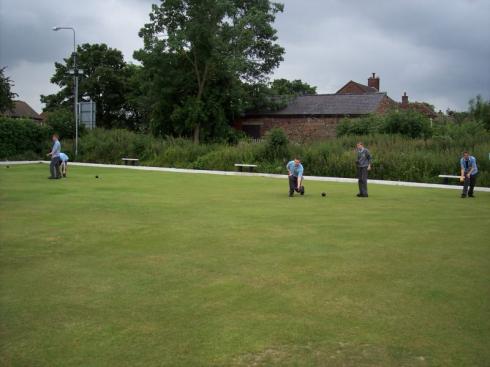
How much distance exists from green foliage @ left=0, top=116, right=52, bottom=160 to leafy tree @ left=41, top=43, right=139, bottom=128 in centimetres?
1948

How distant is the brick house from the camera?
1581 inches

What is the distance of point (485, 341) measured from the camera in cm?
472

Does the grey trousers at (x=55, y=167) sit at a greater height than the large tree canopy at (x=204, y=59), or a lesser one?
lesser

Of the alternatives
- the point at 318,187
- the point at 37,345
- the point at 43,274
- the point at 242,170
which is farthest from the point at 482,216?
the point at 242,170

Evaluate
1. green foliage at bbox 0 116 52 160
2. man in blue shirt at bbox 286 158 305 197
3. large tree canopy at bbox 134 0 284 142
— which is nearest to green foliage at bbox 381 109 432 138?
large tree canopy at bbox 134 0 284 142

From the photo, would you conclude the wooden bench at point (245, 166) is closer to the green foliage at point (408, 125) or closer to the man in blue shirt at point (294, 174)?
the green foliage at point (408, 125)

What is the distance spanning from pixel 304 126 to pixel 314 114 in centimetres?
116

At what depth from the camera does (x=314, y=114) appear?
41.1m

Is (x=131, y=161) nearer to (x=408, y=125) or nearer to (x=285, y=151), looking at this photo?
(x=285, y=151)

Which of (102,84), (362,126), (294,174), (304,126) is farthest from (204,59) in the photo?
(294,174)

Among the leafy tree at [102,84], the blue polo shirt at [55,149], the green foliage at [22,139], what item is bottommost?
the blue polo shirt at [55,149]

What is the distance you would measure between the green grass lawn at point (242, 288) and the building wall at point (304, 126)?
2825 cm

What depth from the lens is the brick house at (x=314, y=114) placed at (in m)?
40.2

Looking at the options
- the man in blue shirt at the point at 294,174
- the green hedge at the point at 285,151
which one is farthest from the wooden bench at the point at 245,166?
the man in blue shirt at the point at 294,174
